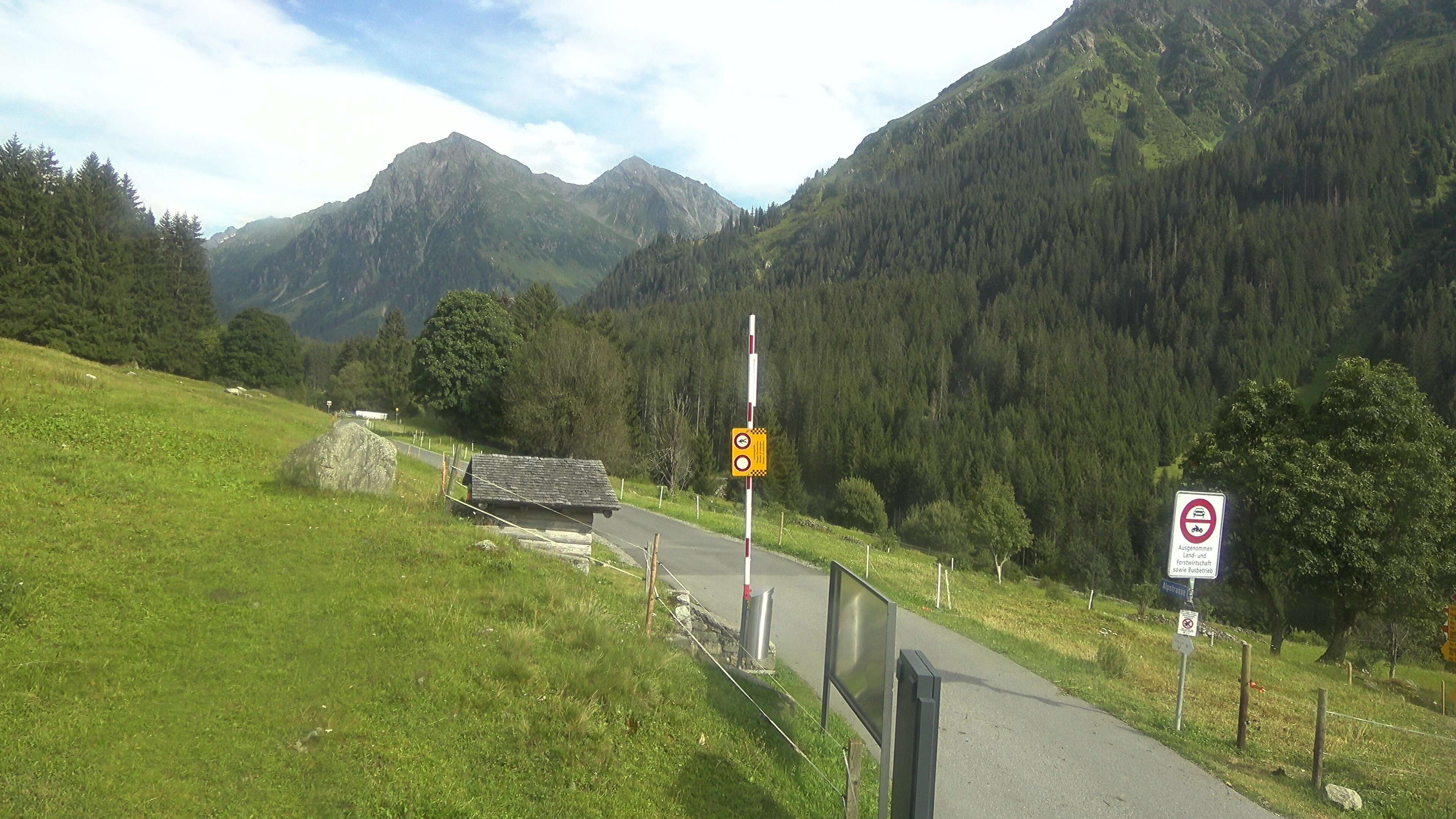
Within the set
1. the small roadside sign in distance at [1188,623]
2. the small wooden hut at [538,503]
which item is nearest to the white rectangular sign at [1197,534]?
the small roadside sign in distance at [1188,623]

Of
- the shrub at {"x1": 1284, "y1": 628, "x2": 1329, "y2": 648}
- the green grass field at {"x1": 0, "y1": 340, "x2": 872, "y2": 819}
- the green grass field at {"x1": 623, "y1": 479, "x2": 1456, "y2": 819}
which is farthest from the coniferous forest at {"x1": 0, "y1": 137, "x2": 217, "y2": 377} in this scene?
the shrub at {"x1": 1284, "y1": 628, "x2": 1329, "y2": 648}

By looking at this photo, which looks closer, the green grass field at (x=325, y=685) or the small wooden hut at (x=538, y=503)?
the green grass field at (x=325, y=685)

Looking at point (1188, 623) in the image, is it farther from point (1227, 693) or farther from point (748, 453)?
point (748, 453)

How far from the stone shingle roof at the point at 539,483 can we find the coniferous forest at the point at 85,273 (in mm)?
40266

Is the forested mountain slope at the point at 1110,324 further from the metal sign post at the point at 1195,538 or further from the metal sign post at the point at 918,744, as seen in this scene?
the metal sign post at the point at 918,744

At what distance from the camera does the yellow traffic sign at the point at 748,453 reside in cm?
1202

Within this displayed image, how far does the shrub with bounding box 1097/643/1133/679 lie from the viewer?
14891 mm

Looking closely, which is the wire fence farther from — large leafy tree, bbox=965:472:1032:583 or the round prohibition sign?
large leafy tree, bbox=965:472:1032:583

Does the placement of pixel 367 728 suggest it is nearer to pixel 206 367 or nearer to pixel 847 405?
pixel 206 367

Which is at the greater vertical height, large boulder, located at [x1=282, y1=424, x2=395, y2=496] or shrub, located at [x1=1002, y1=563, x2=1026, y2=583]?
large boulder, located at [x1=282, y1=424, x2=395, y2=496]

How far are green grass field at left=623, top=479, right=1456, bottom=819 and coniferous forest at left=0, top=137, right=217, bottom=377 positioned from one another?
1531 inches

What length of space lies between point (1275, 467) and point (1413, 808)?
21817 millimetres

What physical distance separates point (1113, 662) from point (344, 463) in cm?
1596

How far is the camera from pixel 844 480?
80250 mm
